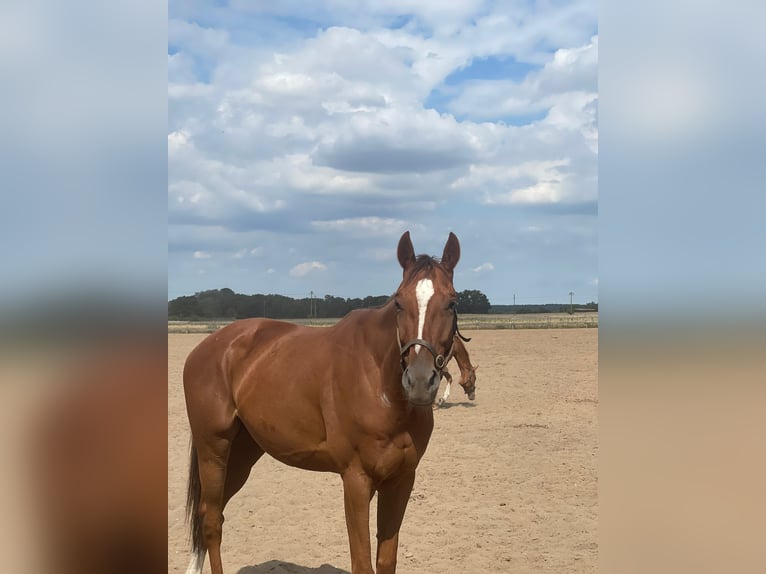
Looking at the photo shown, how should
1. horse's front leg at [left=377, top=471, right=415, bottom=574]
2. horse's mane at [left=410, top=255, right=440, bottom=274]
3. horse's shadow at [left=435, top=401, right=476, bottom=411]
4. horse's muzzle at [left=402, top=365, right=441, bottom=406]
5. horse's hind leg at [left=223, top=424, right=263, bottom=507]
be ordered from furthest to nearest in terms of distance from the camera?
horse's shadow at [left=435, top=401, right=476, bottom=411] < horse's hind leg at [left=223, top=424, right=263, bottom=507] < horse's front leg at [left=377, top=471, right=415, bottom=574] < horse's mane at [left=410, top=255, right=440, bottom=274] < horse's muzzle at [left=402, top=365, right=441, bottom=406]

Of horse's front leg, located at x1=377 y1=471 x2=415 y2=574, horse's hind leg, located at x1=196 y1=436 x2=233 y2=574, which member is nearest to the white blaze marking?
horse's front leg, located at x1=377 y1=471 x2=415 y2=574

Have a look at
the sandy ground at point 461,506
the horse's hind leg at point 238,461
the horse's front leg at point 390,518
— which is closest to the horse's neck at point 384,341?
the horse's front leg at point 390,518

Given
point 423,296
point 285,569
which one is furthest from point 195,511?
point 423,296

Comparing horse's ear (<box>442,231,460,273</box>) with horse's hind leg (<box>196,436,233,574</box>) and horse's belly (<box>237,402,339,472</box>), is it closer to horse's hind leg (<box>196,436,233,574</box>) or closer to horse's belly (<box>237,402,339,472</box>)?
horse's belly (<box>237,402,339,472</box>)

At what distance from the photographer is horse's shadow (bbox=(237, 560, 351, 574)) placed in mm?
4738

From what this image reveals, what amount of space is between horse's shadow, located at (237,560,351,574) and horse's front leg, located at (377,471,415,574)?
1.58m

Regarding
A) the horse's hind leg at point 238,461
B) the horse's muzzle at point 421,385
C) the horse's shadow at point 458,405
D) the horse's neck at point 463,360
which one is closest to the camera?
the horse's muzzle at point 421,385

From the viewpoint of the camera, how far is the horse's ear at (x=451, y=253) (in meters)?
3.15

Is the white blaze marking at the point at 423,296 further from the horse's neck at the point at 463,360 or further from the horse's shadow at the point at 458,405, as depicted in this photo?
the horse's shadow at the point at 458,405

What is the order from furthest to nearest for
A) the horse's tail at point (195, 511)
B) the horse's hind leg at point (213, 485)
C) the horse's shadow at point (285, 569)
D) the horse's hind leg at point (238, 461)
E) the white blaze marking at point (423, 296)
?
the horse's shadow at point (285, 569), the horse's hind leg at point (238, 461), the horse's tail at point (195, 511), the horse's hind leg at point (213, 485), the white blaze marking at point (423, 296)
